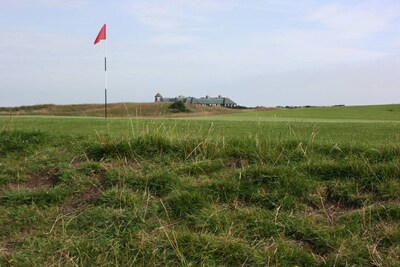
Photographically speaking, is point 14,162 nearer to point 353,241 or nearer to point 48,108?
point 353,241

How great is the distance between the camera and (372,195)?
4.68 metres

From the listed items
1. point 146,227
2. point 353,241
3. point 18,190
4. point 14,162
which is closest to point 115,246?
point 146,227

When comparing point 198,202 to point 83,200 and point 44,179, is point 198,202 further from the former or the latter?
point 44,179

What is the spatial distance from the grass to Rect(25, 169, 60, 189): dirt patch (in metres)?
0.02

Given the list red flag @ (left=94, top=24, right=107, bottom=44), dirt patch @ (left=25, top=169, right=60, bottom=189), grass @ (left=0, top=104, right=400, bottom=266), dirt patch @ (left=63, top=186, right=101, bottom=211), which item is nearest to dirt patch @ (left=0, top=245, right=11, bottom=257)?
grass @ (left=0, top=104, right=400, bottom=266)

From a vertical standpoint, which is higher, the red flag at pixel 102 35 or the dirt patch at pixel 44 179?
the red flag at pixel 102 35

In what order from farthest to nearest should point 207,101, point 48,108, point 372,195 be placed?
point 207,101, point 48,108, point 372,195

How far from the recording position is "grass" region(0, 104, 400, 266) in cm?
384

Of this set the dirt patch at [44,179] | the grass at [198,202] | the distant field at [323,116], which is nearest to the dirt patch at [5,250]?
the grass at [198,202]

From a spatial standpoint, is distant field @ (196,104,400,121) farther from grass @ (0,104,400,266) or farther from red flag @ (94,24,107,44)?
grass @ (0,104,400,266)

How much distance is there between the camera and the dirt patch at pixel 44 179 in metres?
5.12

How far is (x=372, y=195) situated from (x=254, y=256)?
5.51 feet

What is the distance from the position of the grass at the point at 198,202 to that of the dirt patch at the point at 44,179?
17 millimetres

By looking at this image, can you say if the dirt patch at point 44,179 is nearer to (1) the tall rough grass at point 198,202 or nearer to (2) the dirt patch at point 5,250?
(1) the tall rough grass at point 198,202
